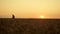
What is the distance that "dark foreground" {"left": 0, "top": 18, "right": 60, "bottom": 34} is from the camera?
5.20 ft

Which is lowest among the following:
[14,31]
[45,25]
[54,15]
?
[14,31]

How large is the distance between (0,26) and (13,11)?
1.41 feet

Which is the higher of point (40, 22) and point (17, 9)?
point (17, 9)

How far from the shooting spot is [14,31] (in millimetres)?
1589

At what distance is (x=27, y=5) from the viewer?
6.24 ft

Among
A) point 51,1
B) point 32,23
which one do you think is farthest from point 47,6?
point 32,23

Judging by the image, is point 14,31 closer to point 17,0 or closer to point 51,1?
point 17,0

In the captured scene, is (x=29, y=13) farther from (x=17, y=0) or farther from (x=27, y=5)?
(x=17, y=0)

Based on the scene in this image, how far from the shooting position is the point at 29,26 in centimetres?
160

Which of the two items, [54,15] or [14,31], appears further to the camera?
[54,15]

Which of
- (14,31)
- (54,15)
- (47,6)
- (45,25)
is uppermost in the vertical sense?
(47,6)

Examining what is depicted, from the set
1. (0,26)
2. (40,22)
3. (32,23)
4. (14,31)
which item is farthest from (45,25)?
(0,26)

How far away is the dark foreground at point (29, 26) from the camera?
1586 millimetres

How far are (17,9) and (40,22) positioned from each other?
570 mm
